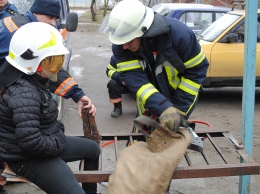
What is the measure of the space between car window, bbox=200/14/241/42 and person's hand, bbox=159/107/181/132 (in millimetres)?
5043

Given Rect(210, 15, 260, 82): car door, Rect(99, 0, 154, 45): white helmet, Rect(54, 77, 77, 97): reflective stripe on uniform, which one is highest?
Rect(99, 0, 154, 45): white helmet

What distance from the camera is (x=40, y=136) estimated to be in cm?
258

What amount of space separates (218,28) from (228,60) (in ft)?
2.52

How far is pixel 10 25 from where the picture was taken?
3.92 meters

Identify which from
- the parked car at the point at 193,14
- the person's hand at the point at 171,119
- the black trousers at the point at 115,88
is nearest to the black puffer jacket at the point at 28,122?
the person's hand at the point at 171,119

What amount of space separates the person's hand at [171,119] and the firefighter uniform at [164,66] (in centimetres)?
18

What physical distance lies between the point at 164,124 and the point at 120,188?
57cm

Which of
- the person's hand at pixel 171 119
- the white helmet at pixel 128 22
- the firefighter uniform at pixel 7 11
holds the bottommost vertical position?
the person's hand at pixel 171 119

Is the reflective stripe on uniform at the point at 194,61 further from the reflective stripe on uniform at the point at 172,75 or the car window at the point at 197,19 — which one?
the car window at the point at 197,19

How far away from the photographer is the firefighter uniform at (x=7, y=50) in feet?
11.2

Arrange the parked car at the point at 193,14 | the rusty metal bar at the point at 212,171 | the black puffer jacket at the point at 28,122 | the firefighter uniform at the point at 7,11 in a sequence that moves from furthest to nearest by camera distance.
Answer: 1. the parked car at the point at 193,14
2. the firefighter uniform at the point at 7,11
3. the rusty metal bar at the point at 212,171
4. the black puffer jacket at the point at 28,122

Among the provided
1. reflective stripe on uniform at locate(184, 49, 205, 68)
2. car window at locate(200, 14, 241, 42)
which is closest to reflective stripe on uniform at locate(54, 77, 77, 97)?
reflective stripe on uniform at locate(184, 49, 205, 68)

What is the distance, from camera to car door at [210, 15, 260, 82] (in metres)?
7.62

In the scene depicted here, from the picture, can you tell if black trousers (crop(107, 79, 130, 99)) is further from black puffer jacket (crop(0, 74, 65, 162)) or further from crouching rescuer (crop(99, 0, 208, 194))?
black puffer jacket (crop(0, 74, 65, 162))
